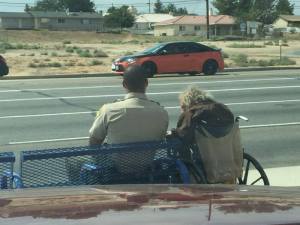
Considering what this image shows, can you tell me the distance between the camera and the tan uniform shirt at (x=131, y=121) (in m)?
5.47

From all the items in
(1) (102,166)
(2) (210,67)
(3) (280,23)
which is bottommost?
(2) (210,67)

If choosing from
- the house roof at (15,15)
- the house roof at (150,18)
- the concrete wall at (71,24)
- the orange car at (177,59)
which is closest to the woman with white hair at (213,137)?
the orange car at (177,59)

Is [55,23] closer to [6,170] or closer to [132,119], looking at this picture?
[132,119]

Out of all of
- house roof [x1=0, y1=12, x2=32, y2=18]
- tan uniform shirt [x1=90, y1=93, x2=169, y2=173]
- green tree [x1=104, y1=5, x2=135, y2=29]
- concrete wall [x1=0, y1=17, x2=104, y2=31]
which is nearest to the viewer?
tan uniform shirt [x1=90, y1=93, x2=169, y2=173]

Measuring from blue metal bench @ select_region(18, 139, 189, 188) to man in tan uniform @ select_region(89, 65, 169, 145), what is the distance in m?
0.14

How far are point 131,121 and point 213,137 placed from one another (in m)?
0.74

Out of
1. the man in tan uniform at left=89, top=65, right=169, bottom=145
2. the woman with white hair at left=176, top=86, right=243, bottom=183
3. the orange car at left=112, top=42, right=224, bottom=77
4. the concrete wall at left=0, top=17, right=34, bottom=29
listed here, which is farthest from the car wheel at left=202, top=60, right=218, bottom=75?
the concrete wall at left=0, top=17, right=34, bottom=29

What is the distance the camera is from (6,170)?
5.01 metres

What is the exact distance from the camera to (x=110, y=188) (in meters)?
3.01

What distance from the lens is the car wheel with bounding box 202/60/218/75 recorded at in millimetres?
28391

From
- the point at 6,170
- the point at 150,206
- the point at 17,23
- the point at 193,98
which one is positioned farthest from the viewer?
the point at 17,23

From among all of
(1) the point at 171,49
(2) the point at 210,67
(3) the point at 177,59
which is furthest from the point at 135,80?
(2) the point at 210,67

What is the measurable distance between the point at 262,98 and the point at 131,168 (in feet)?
42.6

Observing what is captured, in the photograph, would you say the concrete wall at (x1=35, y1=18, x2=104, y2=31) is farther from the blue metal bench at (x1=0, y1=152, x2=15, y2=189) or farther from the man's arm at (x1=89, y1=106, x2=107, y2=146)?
the blue metal bench at (x1=0, y1=152, x2=15, y2=189)
